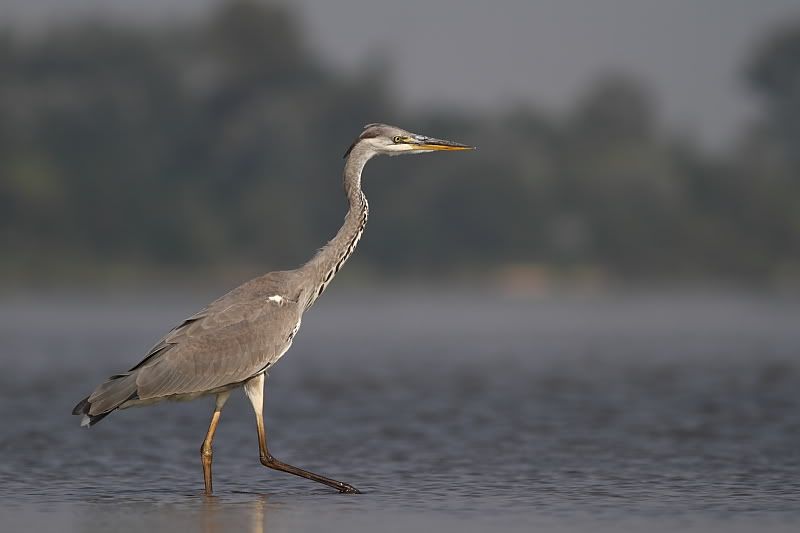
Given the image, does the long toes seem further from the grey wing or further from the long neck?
the long neck

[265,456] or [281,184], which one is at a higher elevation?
[281,184]

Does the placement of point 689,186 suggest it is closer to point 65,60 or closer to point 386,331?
point 65,60

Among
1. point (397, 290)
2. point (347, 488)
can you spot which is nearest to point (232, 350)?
A: point (347, 488)

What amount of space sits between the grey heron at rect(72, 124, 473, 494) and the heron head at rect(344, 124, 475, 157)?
7cm

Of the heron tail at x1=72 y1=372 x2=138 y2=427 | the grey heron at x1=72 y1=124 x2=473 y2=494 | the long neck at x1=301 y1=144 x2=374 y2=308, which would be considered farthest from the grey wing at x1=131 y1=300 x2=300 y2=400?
the long neck at x1=301 y1=144 x2=374 y2=308

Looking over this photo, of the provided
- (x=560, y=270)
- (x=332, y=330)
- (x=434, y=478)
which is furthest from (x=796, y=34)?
(x=434, y=478)

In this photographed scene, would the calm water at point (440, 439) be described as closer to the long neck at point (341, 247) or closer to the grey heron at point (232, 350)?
the grey heron at point (232, 350)

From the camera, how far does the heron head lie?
1105cm

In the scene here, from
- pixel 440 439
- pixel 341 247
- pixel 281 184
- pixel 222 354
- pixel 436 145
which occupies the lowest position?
pixel 222 354

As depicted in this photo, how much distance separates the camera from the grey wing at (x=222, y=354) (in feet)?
34.5

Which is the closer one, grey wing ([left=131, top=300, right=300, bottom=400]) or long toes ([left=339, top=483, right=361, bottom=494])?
grey wing ([left=131, top=300, right=300, bottom=400])

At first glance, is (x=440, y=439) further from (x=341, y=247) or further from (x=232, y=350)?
(x=232, y=350)

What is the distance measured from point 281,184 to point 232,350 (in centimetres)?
7599

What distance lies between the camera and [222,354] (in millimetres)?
10539
